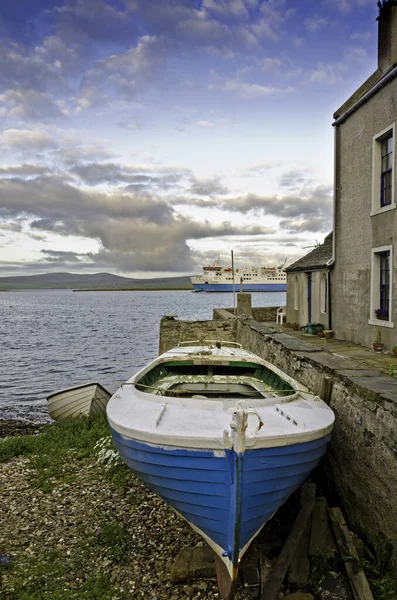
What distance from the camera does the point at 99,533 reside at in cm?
553

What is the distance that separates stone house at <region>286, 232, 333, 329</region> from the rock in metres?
9.02

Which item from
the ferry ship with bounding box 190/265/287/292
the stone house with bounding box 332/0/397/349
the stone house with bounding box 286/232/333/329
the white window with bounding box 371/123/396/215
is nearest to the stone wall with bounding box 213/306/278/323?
the stone house with bounding box 286/232/333/329

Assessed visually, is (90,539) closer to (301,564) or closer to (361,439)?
(301,564)

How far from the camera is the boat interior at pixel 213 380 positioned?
682cm

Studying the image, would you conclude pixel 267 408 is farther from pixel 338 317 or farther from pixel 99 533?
pixel 338 317

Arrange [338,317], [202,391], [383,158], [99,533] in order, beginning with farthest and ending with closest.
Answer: [338,317], [383,158], [202,391], [99,533]

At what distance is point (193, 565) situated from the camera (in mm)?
4586

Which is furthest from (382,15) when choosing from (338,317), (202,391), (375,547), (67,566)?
(67,566)

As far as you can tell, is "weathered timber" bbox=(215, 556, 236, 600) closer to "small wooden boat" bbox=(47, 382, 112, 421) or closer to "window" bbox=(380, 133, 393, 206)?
"small wooden boat" bbox=(47, 382, 112, 421)

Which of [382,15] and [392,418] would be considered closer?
[392,418]

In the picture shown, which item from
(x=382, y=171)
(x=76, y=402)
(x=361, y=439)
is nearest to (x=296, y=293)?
(x=382, y=171)

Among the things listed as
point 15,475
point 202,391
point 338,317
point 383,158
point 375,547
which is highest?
point 383,158

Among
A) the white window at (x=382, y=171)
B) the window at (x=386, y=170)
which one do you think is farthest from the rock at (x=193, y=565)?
the window at (x=386, y=170)

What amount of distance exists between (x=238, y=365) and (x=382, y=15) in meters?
9.32
